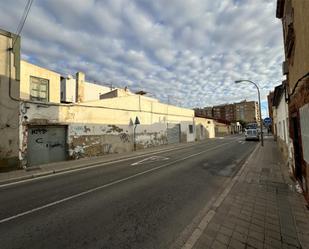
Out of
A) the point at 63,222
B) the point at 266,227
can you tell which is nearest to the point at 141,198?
the point at 63,222

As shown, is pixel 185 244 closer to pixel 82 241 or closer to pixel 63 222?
pixel 82 241

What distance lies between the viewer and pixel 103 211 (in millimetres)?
4926

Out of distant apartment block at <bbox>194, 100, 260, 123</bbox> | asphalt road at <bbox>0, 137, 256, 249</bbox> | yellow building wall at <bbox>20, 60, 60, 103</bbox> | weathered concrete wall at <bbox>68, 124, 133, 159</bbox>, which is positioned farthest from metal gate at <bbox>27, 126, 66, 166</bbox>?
distant apartment block at <bbox>194, 100, 260, 123</bbox>

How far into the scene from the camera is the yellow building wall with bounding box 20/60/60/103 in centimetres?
1553

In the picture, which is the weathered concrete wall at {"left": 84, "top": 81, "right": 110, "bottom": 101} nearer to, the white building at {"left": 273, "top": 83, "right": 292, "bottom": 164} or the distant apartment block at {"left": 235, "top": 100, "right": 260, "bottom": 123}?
the white building at {"left": 273, "top": 83, "right": 292, "bottom": 164}

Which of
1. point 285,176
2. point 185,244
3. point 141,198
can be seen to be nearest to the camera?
point 185,244

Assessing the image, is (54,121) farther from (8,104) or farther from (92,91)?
(92,91)

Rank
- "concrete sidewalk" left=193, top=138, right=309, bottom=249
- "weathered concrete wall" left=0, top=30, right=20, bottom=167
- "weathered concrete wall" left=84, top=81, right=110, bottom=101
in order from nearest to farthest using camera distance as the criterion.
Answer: "concrete sidewalk" left=193, top=138, right=309, bottom=249 → "weathered concrete wall" left=0, top=30, right=20, bottom=167 → "weathered concrete wall" left=84, top=81, right=110, bottom=101

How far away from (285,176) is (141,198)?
5964mm

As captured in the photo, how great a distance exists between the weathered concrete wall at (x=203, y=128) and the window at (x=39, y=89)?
26549 mm

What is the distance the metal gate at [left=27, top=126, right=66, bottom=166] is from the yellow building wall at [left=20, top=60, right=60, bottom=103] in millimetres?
3637

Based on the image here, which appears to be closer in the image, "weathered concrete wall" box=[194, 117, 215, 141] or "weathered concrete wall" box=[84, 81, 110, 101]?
"weathered concrete wall" box=[84, 81, 110, 101]

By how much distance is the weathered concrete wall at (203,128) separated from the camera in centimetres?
3792

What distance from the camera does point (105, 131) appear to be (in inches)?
688
